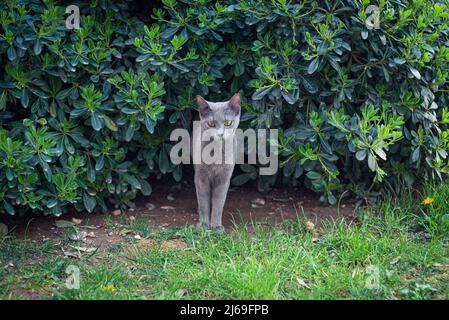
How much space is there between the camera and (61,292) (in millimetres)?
3732

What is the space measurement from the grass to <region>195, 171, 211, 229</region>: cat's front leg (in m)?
0.14

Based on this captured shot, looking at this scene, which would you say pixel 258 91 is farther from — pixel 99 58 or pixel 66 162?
pixel 66 162

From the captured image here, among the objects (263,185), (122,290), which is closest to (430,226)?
(263,185)

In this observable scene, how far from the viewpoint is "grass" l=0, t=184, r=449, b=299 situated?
3.78 metres

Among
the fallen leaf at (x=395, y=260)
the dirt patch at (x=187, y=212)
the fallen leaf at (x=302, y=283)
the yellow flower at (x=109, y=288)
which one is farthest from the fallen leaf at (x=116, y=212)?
the fallen leaf at (x=395, y=260)

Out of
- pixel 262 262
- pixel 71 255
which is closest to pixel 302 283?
pixel 262 262

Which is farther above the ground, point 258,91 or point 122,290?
point 258,91

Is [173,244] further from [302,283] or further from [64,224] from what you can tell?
[302,283]

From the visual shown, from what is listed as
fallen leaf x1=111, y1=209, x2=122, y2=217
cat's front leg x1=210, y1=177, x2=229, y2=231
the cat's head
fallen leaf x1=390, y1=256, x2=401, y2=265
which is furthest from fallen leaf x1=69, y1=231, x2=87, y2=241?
fallen leaf x1=390, y1=256, x2=401, y2=265

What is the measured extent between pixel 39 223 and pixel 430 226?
122 inches

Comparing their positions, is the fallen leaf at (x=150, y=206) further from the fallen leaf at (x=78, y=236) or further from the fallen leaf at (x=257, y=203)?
the fallen leaf at (x=257, y=203)

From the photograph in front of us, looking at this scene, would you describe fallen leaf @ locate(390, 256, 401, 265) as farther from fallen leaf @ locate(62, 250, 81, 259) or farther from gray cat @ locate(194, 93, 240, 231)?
fallen leaf @ locate(62, 250, 81, 259)

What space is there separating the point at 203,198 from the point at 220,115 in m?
0.72

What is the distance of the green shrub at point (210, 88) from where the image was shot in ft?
14.5
